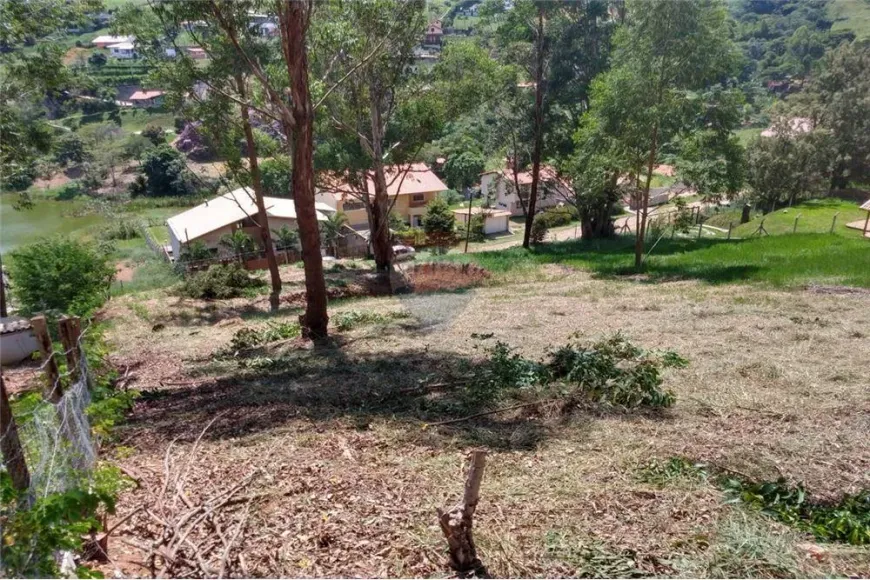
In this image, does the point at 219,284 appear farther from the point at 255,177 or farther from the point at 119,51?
the point at 119,51

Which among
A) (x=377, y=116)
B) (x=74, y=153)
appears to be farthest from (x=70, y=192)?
(x=377, y=116)

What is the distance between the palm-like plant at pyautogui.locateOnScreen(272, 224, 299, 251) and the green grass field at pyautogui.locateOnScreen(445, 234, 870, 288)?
30.9 feet

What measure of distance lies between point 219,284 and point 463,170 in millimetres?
30743

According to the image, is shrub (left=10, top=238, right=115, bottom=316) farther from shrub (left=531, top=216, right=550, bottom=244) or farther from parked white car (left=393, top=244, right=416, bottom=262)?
shrub (left=531, top=216, right=550, bottom=244)

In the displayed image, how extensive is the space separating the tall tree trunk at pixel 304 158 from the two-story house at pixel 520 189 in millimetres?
17649

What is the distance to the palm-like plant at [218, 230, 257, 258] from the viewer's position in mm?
27844

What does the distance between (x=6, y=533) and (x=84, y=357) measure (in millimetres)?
3705

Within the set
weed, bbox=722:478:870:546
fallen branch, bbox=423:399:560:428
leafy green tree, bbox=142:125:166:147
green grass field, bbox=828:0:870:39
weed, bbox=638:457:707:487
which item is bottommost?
fallen branch, bbox=423:399:560:428

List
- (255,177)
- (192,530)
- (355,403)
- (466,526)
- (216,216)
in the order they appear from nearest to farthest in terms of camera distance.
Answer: (466,526) < (192,530) < (355,403) < (255,177) < (216,216)

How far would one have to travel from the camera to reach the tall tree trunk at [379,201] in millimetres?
20469

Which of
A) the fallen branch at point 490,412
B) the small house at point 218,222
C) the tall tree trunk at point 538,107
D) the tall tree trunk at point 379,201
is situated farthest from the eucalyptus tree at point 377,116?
the fallen branch at point 490,412

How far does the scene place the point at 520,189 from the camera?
114ft

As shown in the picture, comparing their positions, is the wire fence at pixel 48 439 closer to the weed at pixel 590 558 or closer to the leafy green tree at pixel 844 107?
the weed at pixel 590 558

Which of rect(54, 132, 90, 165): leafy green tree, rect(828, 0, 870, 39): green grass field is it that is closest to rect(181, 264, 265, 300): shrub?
rect(54, 132, 90, 165): leafy green tree
